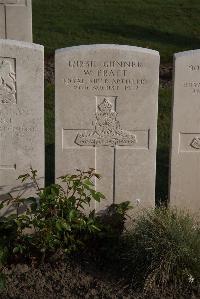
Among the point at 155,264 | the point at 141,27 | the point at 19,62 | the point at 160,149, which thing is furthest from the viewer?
the point at 141,27

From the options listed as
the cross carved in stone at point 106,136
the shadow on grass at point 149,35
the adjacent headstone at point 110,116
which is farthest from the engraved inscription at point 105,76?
the shadow on grass at point 149,35

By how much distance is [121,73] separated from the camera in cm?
581

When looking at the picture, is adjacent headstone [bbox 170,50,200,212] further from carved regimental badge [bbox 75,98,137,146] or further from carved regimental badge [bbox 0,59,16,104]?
carved regimental badge [bbox 0,59,16,104]

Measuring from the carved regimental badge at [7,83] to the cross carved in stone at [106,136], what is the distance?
2.05ft

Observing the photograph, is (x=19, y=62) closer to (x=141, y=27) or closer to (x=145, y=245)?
(x=145, y=245)

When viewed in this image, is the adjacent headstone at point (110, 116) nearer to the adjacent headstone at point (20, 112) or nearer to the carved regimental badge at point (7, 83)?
the adjacent headstone at point (20, 112)

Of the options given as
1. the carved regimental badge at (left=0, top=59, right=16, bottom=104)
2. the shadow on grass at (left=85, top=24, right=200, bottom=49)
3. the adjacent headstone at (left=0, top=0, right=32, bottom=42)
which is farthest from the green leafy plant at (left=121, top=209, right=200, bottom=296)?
the shadow on grass at (left=85, top=24, right=200, bottom=49)

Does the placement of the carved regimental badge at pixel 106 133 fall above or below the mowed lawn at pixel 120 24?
below

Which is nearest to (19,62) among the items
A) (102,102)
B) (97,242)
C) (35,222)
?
(102,102)

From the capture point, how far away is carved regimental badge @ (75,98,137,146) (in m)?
5.95

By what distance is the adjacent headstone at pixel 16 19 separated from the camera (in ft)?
35.0

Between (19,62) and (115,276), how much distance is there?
84.5 inches

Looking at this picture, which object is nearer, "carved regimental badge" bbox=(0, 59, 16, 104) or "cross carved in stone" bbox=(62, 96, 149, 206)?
"carved regimental badge" bbox=(0, 59, 16, 104)

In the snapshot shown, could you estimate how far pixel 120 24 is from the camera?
14258 millimetres
